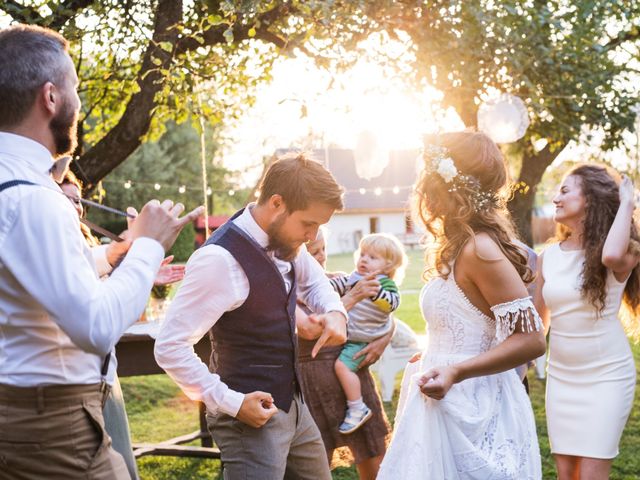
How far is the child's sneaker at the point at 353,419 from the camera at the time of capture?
3865 millimetres

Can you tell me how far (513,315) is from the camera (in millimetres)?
2430

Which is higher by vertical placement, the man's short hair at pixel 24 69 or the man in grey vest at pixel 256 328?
the man's short hair at pixel 24 69

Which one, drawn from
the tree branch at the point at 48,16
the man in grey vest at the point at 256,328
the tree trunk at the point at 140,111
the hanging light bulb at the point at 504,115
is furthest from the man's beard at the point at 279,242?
the hanging light bulb at the point at 504,115

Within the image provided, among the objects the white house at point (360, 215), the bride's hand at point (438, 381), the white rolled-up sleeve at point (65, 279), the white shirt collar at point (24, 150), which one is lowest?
the white house at point (360, 215)

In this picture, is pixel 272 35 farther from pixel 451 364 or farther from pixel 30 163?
pixel 30 163

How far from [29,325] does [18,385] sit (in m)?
0.14

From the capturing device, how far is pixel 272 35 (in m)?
4.88

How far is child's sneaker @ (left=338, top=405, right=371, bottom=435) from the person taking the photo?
12.7 feet

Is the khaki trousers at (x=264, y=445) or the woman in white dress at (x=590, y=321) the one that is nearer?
the khaki trousers at (x=264, y=445)

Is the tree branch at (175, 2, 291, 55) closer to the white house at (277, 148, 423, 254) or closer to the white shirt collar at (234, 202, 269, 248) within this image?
the white shirt collar at (234, 202, 269, 248)

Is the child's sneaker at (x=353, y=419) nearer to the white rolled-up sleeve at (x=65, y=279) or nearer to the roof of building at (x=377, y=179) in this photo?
the white rolled-up sleeve at (x=65, y=279)

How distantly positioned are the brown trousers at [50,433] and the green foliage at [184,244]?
30630 mm

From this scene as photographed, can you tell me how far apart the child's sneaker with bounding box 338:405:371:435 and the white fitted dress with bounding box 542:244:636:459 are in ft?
2.93

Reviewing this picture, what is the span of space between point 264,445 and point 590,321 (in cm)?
180
